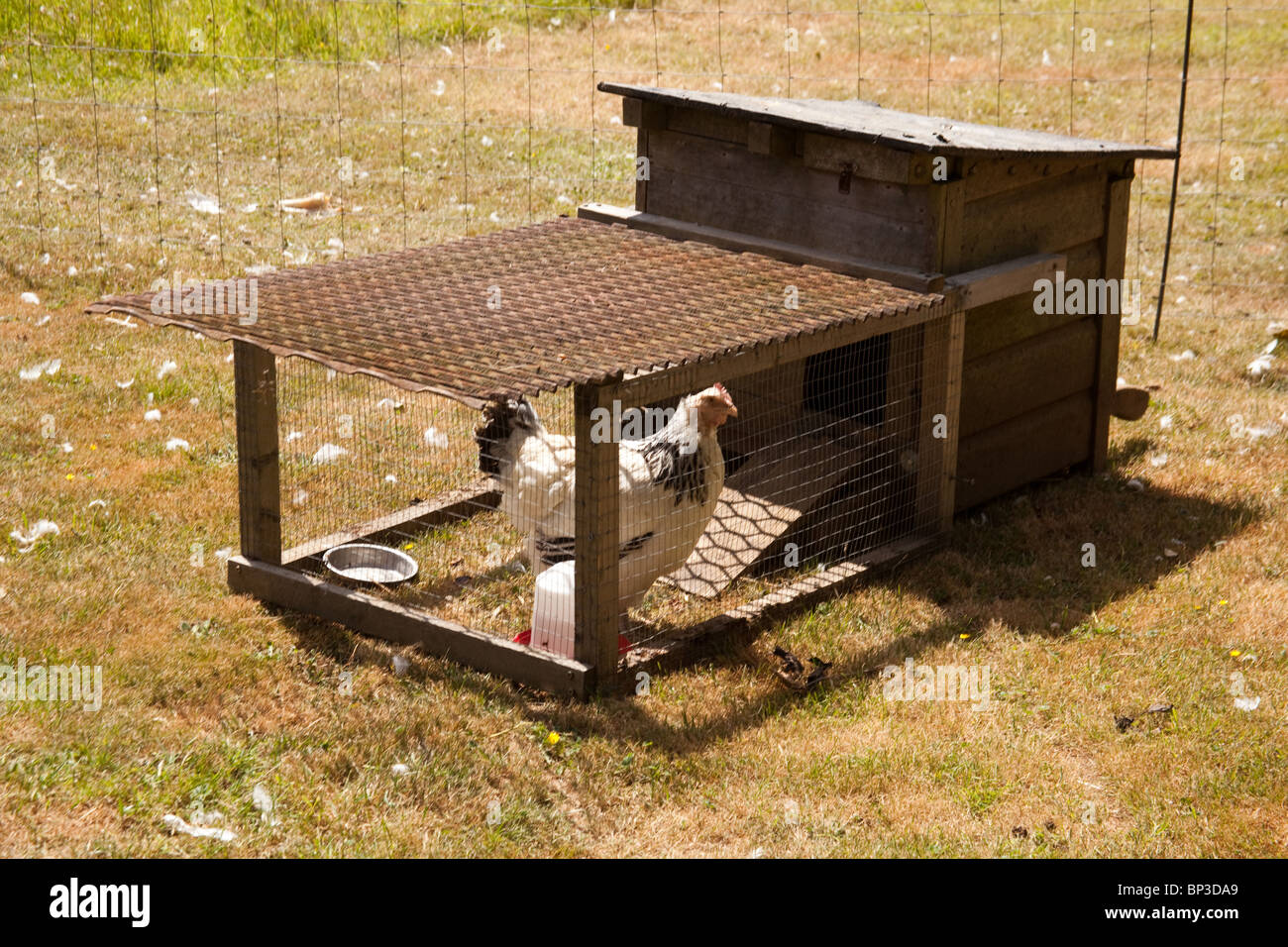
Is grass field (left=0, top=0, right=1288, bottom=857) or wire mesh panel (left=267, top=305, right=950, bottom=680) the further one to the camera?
wire mesh panel (left=267, top=305, right=950, bottom=680)

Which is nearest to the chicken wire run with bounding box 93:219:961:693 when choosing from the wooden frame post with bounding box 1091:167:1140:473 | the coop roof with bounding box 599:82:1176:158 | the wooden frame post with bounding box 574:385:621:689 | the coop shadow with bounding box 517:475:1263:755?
the wooden frame post with bounding box 574:385:621:689

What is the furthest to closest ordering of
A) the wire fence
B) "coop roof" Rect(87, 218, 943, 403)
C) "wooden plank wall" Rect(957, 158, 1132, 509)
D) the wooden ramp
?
the wire fence
"wooden plank wall" Rect(957, 158, 1132, 509)
the wooden ramp
"coop roof" Rect(87, 218, 943, 403)

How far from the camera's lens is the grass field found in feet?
14.8

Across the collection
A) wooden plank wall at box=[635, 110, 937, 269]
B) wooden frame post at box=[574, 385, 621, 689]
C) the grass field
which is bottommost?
the grass field

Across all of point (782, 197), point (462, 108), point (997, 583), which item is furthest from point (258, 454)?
point (462, 108)

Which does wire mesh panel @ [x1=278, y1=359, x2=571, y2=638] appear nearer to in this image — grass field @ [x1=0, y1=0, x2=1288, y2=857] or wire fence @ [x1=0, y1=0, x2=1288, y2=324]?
grass field @ [x1=0, y1=0, x2=1288, y2=857]

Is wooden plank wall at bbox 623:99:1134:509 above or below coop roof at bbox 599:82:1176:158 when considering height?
below

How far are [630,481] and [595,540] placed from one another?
1.55 feet

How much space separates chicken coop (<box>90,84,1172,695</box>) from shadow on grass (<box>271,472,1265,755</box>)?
11cm

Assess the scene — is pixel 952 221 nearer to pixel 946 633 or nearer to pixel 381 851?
pixel 946 633

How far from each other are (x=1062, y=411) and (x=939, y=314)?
1455 mm

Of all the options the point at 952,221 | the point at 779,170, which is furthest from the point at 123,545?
the point at 952,221

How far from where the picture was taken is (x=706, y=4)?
669 inches

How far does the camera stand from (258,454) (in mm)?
5770
